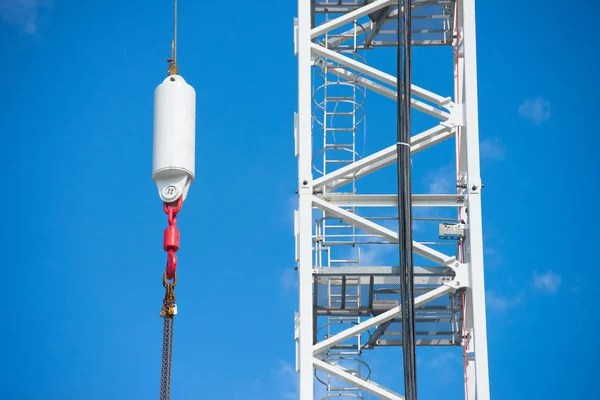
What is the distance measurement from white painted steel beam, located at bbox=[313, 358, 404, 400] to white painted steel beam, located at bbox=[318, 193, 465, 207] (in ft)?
10.2

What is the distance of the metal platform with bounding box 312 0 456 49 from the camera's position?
3133 centimetres

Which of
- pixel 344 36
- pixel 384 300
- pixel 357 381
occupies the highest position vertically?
pixel 344 36

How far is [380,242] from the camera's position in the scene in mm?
28594

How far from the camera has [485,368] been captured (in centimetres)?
2722

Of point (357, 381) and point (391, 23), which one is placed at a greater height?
point (391, 23)

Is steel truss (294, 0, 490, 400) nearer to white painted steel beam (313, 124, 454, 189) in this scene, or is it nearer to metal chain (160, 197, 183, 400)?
white painted steel beam (313, 124, 454, 189)

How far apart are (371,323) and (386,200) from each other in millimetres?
2376

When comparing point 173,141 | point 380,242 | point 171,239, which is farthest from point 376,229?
point 171,239

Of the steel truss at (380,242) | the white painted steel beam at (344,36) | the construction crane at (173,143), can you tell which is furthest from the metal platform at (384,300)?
the white painted steel beam at (344,36)

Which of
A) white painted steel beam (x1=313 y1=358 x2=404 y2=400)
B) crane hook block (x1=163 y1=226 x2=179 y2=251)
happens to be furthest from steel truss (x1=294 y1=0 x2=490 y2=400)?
crane hook block (x1=163 y1=226 x2=179 y2=251)

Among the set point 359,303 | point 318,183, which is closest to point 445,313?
point 359,303

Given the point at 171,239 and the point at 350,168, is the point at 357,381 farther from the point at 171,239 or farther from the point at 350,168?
the point at 171,239

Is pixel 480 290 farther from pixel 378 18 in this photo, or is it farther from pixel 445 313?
pixel 378 18

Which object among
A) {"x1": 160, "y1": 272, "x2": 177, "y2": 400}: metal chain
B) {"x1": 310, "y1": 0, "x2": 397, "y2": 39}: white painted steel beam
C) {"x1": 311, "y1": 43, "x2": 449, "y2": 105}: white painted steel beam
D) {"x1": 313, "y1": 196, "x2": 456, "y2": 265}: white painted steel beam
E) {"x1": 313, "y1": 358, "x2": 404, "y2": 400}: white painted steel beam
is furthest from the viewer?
{"x1": 310, "y1": 0, "x2": 397, "y2": 39}: white painted steel beam
